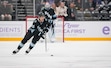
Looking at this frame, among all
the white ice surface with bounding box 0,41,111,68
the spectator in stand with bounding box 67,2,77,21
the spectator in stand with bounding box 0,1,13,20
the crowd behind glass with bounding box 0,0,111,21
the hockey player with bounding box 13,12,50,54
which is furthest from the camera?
the spectator in stand with bounding box 67,2,77,21

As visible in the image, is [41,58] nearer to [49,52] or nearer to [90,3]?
[49,52]

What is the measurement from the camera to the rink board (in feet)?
46.8

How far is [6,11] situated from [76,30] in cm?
254

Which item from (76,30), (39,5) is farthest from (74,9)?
(39,5)

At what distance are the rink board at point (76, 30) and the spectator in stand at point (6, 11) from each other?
27 cm

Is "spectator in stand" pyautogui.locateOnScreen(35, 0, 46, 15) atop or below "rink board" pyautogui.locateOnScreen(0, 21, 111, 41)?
atop

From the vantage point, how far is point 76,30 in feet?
47.6

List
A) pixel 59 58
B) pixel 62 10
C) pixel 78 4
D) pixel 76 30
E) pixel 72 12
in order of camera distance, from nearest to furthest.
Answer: pixel 59 58 → pixel 76 30 → pixel 62 10 → pixel 72 12 → pixel 78 4

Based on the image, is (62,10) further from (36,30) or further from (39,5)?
(36,30)

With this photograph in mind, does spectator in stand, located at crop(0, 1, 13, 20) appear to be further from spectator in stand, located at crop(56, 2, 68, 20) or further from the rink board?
spectator in stand, located at crop(56, 2, 68, 20)

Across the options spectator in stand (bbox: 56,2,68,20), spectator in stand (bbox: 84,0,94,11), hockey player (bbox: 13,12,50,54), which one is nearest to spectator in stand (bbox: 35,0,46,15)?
spectator in stand (bbox: 56,2,68,20)

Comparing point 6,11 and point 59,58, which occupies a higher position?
point 6,11

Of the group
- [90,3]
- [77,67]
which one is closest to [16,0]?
[90,3]

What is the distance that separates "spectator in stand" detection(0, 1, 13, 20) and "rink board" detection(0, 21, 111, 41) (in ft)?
0.87
